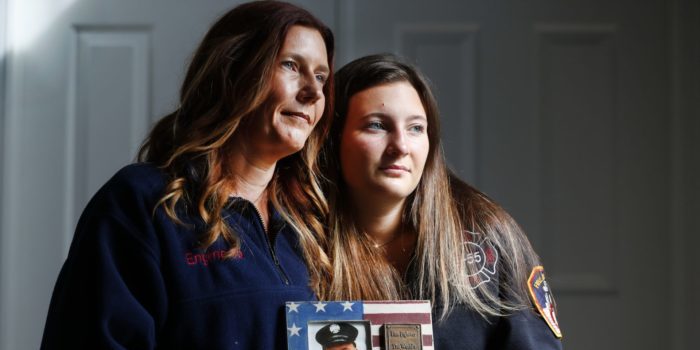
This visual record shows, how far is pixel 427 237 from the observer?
57.8 inches

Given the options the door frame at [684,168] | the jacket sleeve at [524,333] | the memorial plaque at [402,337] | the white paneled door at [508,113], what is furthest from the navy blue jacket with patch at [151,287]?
the door frame at [684,168]

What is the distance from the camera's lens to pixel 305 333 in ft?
4.20

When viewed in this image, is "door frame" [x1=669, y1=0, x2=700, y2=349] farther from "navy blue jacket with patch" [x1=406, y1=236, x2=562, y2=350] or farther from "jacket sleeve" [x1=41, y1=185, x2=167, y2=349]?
"jacket sleeve" [x1=41, y1=185, x2=167, y2=349]

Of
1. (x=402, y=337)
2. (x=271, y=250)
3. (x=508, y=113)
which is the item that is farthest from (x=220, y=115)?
(x=508, y=113)

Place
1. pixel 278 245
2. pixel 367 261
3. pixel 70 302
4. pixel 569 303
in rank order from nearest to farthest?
1. pixel 70 302
2. pixel 278 245
3. pixel 367 261
4. pixel 569 303

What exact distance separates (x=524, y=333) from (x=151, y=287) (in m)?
0.63

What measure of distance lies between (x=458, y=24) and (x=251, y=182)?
2.95ft

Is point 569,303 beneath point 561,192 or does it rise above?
beneath

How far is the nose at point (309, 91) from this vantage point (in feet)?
4.41

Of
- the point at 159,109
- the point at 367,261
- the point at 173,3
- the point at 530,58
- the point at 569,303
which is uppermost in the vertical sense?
the point at 173,3

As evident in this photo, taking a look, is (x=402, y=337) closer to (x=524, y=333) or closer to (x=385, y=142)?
(x=524, y=333)

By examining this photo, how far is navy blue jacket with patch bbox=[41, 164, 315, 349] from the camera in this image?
1185mm

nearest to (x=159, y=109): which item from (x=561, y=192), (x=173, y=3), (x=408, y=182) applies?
(x=173, y=3)

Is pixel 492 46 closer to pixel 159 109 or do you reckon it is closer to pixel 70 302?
pixel 159 109
